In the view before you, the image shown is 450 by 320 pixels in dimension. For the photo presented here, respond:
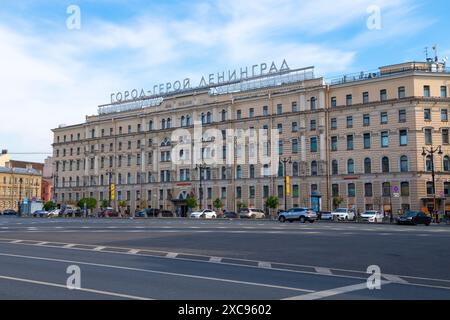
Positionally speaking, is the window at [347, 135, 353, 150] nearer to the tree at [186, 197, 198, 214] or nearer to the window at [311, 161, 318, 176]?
the window at [311, 161, 318, 176]

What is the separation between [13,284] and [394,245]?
1622 centimetres

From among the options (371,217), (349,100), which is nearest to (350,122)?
(349,100)

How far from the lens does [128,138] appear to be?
92.3m

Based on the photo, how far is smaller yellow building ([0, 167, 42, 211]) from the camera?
12212 centimetres

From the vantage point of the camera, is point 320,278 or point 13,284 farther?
point 320,278

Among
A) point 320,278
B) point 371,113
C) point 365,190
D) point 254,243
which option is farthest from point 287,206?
point 320,278

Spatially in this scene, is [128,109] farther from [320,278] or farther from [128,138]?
[320,278]

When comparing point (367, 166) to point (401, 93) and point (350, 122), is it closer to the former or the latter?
point (350, 122)

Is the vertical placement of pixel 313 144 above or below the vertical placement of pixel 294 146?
above

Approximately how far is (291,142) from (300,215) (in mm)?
→ 25376

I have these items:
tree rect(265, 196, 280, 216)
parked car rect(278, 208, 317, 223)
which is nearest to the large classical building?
tree rect(265, 196, 280, 216)

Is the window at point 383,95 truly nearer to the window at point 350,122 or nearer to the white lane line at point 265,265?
the window at point 350,122

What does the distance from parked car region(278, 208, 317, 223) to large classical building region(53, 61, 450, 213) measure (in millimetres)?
12794

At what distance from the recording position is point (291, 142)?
74.1 meters
